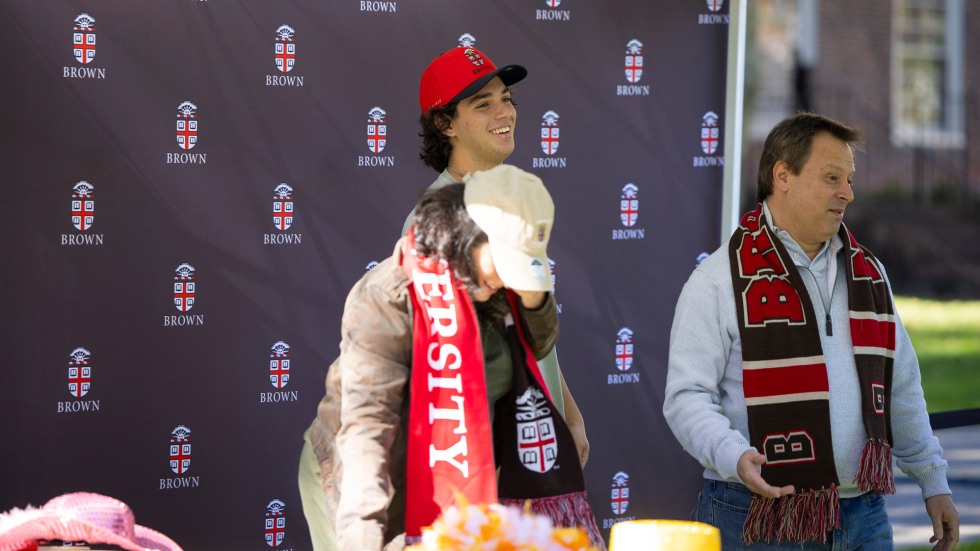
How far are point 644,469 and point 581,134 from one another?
1.41 metres

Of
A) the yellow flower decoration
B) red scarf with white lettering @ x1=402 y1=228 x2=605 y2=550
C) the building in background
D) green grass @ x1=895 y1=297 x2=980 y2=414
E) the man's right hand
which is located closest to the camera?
the yellow flower decoration

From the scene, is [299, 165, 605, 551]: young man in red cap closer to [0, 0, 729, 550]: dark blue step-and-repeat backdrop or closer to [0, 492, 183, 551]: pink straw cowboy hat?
[0, 492, 183, 551]: pink straw cowboy hat

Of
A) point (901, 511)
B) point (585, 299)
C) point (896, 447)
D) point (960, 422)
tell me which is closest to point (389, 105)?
point (585, 299)

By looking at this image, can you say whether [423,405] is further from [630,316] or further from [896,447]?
[630,316]

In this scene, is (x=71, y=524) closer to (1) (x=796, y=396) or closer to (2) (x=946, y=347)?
(1) (x=796, y=396)

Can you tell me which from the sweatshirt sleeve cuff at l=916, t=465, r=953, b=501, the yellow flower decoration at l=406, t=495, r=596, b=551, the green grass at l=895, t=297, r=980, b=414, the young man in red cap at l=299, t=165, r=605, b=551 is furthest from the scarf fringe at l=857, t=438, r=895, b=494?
the green grass at l=895, t=297, r=980, b=414

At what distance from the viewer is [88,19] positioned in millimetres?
4094

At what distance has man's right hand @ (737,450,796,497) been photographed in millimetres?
3137

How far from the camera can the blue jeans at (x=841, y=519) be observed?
11.1 feet

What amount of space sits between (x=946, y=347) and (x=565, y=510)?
33.6 feet

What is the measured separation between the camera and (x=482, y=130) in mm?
3387

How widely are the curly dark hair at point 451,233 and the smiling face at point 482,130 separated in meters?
0.91

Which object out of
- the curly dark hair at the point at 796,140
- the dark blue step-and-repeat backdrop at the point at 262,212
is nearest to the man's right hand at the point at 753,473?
the curly dark hair at the point at 796,140

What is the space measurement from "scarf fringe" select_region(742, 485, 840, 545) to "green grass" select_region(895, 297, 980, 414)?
593cm
